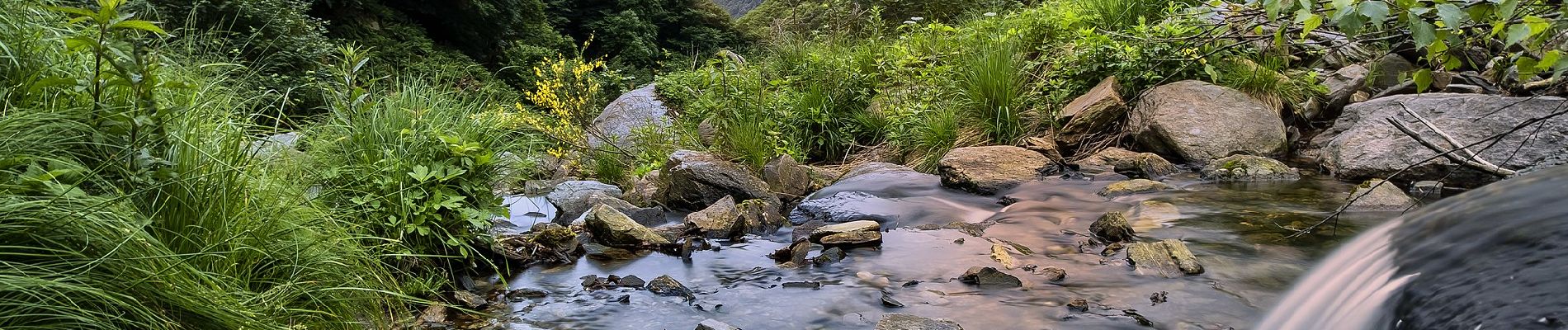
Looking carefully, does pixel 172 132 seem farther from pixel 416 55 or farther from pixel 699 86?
pixel 416 55

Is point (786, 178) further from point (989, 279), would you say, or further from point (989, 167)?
point (989, 279)

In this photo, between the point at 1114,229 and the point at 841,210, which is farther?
the point at 841,210

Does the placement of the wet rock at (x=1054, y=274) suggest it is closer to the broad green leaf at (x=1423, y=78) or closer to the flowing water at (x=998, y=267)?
the flowing water at (x=998, y=267)

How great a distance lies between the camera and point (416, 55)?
14.2 meters

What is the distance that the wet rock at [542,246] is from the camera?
4191 mm

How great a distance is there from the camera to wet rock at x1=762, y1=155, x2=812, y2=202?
6535 millimetres

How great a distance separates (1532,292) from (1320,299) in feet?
2.87

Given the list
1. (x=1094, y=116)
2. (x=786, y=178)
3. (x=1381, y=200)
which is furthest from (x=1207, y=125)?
(x=786, y=178)

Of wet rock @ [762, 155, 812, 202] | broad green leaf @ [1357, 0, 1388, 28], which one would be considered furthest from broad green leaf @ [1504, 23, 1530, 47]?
wet rock @ [762, 155, 812, 202]

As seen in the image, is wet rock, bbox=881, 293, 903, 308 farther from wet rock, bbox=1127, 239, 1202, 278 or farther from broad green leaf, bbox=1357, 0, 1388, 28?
broad green leaf, bbox=1357, 0, 1388, 28

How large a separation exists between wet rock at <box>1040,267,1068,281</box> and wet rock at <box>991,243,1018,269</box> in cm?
18

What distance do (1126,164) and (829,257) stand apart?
10.8ft

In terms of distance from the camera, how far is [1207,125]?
662cm

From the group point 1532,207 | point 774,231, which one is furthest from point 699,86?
point 1532,207
